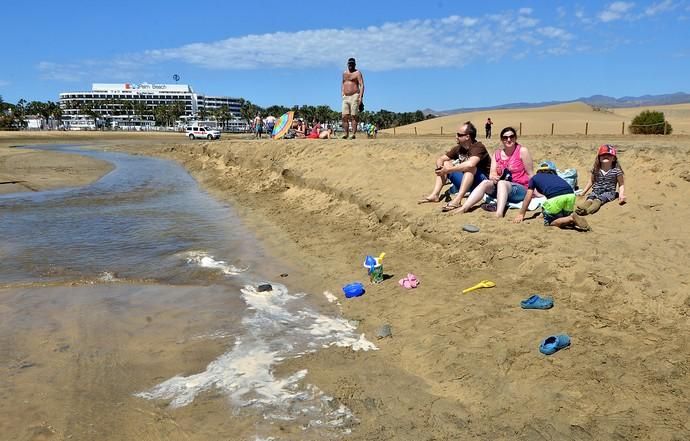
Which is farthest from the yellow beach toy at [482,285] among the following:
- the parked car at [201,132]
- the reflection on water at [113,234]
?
the parked car at [201,132]

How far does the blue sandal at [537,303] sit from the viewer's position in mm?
4539

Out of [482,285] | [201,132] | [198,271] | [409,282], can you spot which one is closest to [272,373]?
[409,282]

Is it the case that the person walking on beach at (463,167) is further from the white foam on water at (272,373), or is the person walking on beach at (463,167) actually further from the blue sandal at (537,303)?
the white foam on water at (272,373)

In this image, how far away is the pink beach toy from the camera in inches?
223

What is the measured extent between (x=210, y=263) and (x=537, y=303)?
4573 millimetres

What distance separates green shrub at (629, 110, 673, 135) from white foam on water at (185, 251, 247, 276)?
2277 centimetres

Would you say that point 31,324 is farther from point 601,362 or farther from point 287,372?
point 601,362

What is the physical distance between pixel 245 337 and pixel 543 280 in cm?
294

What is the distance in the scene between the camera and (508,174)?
746 centimetres

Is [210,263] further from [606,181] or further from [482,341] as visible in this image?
[606,181]

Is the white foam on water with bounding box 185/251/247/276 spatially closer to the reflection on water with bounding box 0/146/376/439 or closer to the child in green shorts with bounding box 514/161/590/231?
the reflection on water with bounding box 0/146/376/439

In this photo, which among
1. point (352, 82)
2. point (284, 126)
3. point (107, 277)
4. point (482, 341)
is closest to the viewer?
point (482, 341)

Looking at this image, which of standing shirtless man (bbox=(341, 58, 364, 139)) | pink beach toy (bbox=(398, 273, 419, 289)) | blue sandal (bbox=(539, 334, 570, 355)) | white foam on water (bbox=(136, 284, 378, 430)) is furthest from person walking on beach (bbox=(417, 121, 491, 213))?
standing shirtless man (bbox=(341, 58, 364, 139))

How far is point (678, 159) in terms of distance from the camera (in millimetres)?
7562
